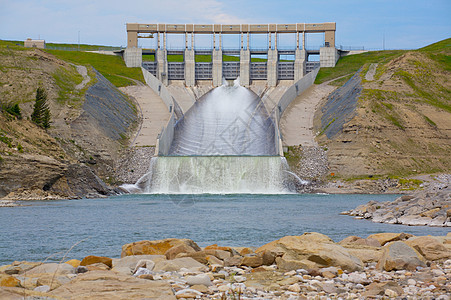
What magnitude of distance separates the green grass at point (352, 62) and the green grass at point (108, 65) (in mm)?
28623

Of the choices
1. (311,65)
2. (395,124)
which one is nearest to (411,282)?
(395,124)

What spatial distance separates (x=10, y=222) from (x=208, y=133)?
154ft

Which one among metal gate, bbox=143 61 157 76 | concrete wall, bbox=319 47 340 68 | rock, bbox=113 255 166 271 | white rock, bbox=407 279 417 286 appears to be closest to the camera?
white rock, bbox=407 279 417 286

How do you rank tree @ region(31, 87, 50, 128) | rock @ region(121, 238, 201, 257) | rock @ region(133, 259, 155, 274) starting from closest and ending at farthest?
rock @ region(133, 259, 155, 274)
rock @ region(121, 238, 201, 257)
tree @ region(31, 87, 50, 128)

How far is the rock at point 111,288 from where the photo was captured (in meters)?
10.4

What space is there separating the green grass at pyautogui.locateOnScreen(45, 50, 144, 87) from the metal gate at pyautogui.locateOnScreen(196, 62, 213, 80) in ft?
29.1

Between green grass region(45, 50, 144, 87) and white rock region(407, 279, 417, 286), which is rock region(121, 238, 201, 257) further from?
green grass region(45, 50, 144, 87)

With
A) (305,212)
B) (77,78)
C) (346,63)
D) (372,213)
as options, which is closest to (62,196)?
(305,212)

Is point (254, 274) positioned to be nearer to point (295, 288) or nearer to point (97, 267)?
point (295, 288)

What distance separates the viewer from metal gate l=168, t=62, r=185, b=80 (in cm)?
9400

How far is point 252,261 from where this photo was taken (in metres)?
14.9

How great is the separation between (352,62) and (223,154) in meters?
38.1

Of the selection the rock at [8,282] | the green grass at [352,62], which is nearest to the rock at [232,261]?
the rock at [8,282]

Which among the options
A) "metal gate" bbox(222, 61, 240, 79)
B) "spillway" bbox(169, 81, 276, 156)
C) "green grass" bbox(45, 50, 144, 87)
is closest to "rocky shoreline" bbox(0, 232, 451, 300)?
"spillway" bbox(169, 81, 276, 156)
